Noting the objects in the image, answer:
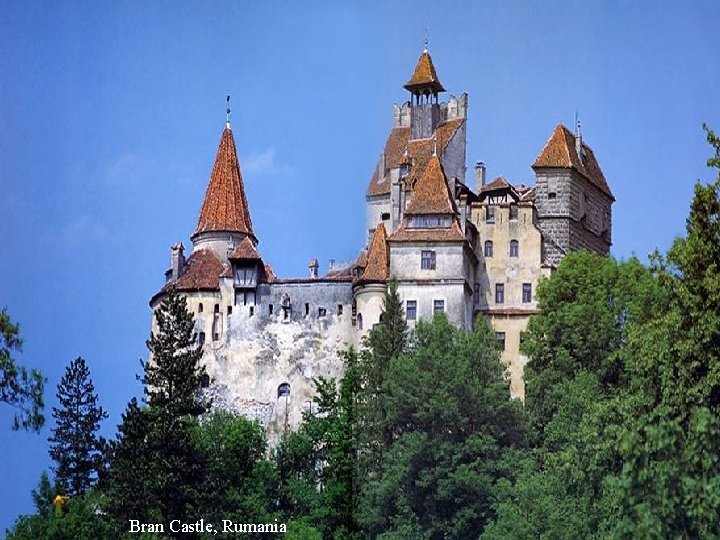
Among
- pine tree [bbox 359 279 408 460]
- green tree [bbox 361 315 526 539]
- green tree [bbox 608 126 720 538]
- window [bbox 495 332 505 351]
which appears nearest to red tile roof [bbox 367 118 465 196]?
window [bbox 495 332 505 351]

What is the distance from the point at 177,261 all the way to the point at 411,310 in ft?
40.7

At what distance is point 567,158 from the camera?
96.5 metres

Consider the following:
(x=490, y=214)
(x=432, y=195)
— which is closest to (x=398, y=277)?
(x=432, y=195)

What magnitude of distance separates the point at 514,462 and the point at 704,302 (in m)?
19.8

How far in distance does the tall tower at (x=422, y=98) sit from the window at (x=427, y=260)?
10132 millimetres

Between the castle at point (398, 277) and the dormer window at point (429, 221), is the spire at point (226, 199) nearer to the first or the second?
the castle at point (398, 277)

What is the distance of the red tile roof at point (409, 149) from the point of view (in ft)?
320

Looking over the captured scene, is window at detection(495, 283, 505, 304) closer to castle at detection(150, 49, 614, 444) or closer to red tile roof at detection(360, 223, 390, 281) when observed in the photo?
castle at detection(150, 49, 614, 444)

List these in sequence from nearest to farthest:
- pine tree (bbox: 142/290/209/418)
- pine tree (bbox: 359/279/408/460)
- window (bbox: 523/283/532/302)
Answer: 1. pine tree (bbox: 142/290/209/418)
2. pine tree (bbox: 359/279/408/460)
3. window (bbox: 523/283/532/302)

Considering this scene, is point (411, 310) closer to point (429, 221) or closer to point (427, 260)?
point (427, 260)

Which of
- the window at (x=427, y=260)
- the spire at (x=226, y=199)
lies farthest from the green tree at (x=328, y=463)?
the spire at (x=226, y=199)

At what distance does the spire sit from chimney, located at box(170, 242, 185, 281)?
1914 mm

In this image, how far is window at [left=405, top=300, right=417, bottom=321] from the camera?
295 feet

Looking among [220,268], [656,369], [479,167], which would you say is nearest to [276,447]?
[220,268]
